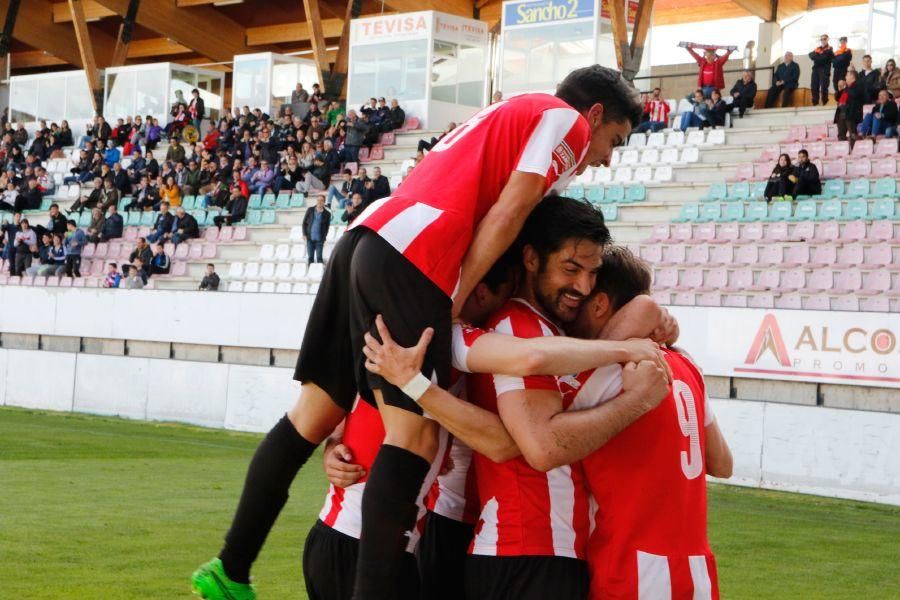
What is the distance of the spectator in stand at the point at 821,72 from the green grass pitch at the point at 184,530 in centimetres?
1154

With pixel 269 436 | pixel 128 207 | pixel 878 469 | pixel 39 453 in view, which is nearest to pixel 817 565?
pixel 878 469

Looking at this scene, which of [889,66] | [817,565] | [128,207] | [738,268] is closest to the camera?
[817,565]

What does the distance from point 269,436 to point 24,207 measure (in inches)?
1052

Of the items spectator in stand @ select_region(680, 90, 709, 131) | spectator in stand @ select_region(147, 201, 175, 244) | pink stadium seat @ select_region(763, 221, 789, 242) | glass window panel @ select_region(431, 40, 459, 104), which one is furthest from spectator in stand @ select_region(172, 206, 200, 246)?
pink stadium seat @ select_region(763, 221, 789, 242)

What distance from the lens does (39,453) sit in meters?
12.0

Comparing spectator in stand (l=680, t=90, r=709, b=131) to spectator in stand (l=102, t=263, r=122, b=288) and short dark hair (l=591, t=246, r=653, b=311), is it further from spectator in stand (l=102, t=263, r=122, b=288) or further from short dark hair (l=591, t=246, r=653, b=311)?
short dark hair (l=591, t=246, r=653, b=311)

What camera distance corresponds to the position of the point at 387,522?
124 inches

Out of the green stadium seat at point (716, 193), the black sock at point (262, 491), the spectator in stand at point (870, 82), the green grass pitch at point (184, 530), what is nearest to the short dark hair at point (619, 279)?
the black sock at point (262, 491)

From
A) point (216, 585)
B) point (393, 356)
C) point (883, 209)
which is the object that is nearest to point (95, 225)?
point (883, 209)

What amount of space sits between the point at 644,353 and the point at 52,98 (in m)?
34.9

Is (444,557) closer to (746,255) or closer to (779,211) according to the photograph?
(746,255)

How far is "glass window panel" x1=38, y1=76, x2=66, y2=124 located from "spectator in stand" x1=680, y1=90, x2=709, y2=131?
790 inches

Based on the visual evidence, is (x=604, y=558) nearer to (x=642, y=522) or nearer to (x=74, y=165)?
(x=642, y=522)

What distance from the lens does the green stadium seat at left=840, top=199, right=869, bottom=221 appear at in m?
16.6
